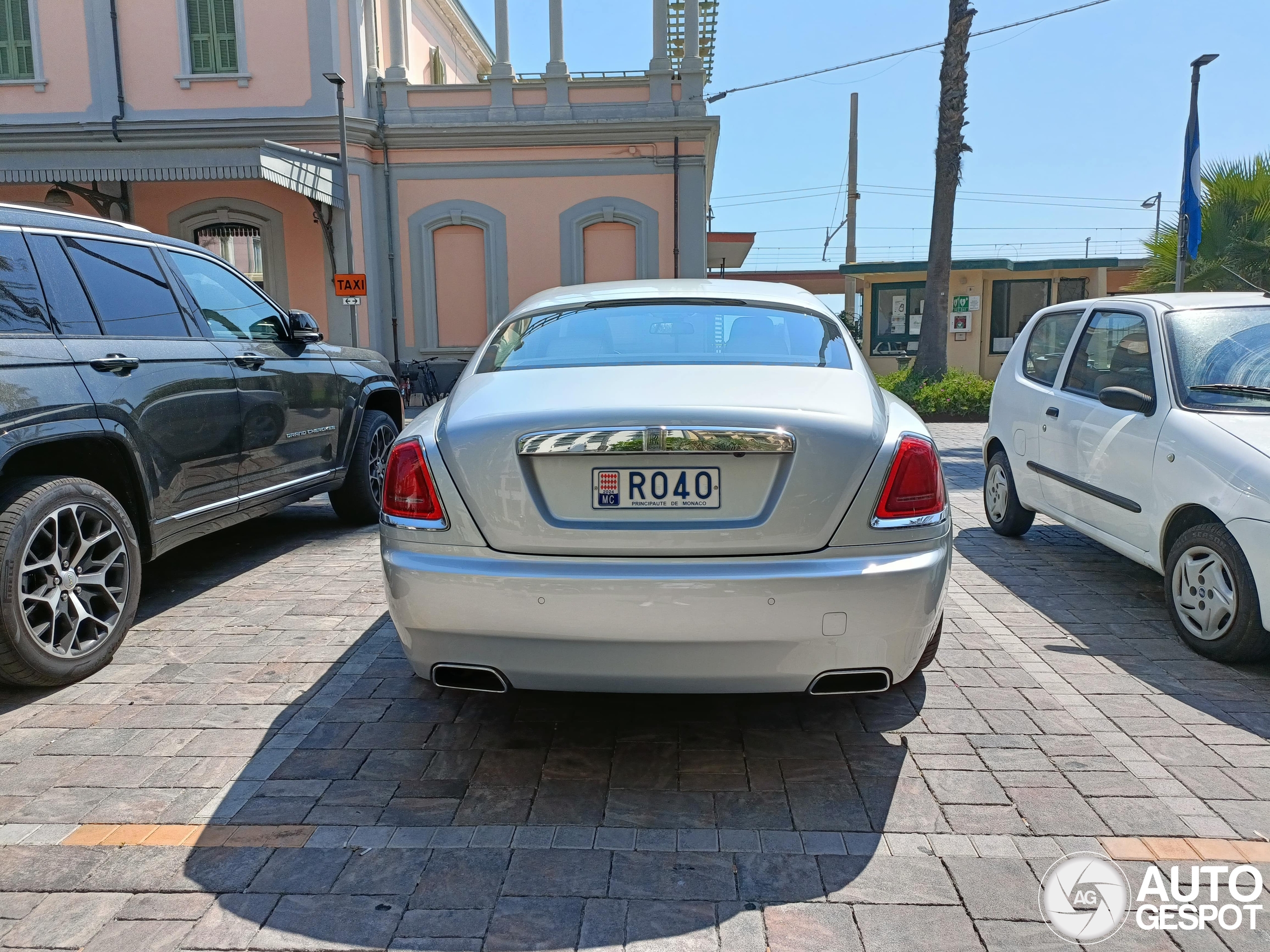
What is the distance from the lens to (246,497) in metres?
5.30

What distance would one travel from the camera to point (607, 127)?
66.8 ft

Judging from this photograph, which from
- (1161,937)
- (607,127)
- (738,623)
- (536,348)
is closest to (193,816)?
(738,623)

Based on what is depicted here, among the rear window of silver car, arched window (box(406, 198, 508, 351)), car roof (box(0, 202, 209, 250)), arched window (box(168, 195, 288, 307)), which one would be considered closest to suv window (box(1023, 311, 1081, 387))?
the rear window of silver car

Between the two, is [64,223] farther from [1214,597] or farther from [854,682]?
[1214,597]

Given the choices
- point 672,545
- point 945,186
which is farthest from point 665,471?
point 945,186

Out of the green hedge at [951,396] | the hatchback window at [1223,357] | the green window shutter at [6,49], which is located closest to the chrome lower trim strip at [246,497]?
the hatchback window at [1223,357]

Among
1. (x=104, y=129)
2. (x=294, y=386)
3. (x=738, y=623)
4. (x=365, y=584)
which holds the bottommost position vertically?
(x=365, y=584)

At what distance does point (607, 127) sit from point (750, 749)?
62.3ft

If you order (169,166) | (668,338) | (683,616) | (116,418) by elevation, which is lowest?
(683,616)

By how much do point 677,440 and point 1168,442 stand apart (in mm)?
2905

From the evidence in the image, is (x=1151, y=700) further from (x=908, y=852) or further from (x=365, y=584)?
(x=365, y=584)

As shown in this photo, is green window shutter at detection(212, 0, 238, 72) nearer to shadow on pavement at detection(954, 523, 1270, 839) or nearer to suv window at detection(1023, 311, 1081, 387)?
suv window at detection(1023, 311, 1081, 387)

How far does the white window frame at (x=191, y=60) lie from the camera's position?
19.5 metres

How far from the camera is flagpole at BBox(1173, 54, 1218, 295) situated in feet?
44.4
